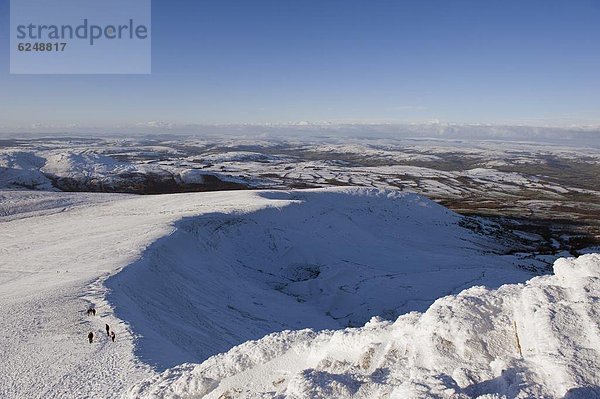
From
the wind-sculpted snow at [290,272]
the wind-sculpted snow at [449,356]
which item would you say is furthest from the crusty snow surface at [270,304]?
the wind-sculpted snow at [290,272]

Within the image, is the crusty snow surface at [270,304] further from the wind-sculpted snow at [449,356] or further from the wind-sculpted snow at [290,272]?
the wind-sculpted snow at [290,272]

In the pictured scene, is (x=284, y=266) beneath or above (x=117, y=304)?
A: beneath

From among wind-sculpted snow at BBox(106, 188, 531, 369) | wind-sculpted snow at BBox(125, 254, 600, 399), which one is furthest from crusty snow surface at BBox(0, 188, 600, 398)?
wind-sculpted snow at BBox(106, 188, 531, 369)

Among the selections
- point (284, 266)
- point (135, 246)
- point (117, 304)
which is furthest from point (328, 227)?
point (117, 304)

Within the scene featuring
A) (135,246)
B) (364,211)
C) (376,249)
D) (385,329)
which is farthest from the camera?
(364,211)

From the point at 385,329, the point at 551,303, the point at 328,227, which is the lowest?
the point at 328,227

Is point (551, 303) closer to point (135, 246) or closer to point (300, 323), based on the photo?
point (300, 323)
